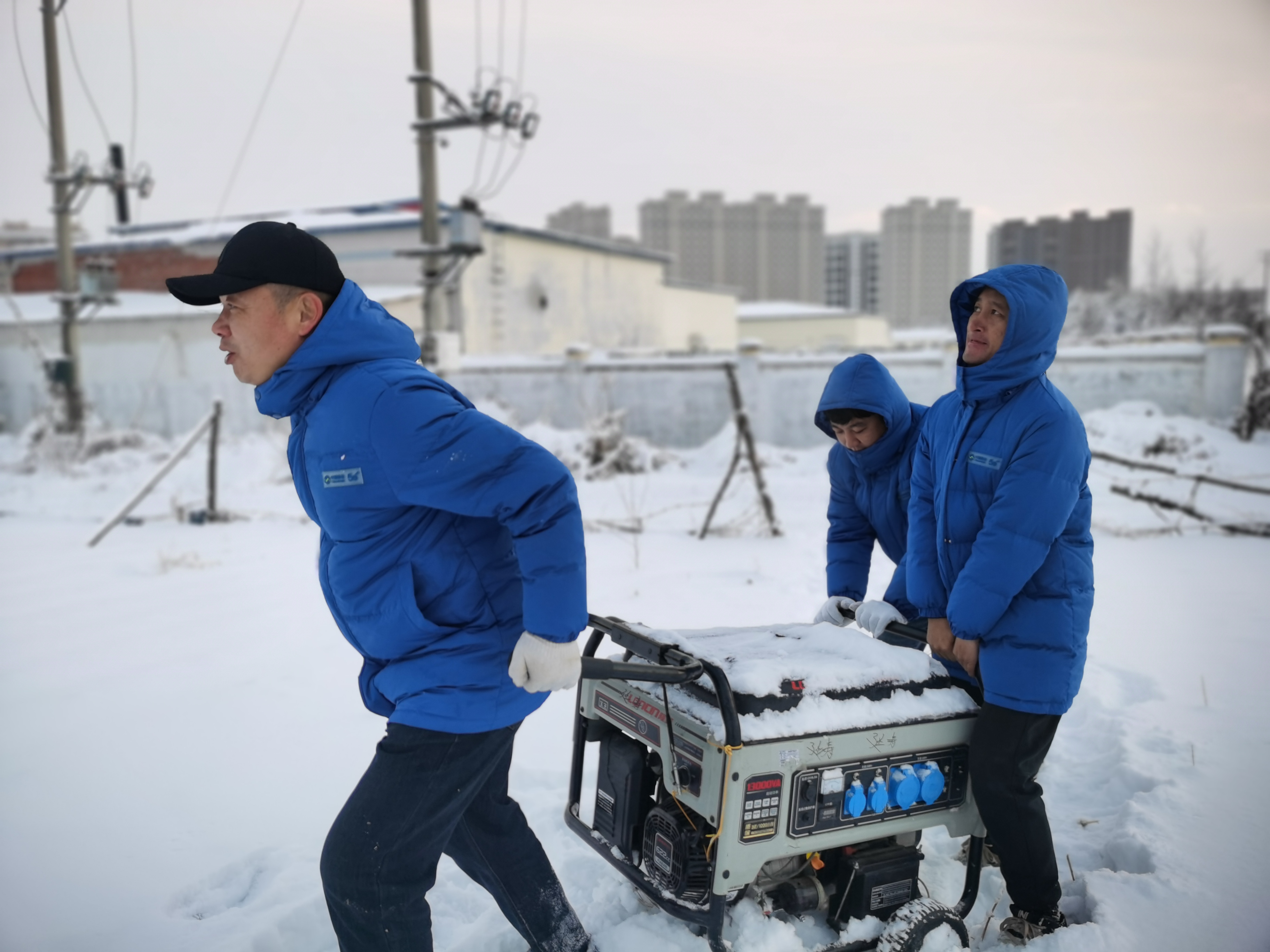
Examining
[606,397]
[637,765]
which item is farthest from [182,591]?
[606,397]

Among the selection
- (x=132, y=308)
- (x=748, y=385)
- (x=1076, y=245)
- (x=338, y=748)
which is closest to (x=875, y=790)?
(x=338, y=748)

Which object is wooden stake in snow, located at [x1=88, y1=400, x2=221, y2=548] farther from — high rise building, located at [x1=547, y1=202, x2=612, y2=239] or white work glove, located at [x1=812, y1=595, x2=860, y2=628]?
high rise building, located at [x1=547, y1=202, x2=612, y2=239]

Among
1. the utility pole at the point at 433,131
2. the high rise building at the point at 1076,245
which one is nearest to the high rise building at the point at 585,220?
the high rise building at the point at 1076,245

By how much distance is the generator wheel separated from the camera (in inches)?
85.4

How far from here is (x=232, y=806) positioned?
10.8ft

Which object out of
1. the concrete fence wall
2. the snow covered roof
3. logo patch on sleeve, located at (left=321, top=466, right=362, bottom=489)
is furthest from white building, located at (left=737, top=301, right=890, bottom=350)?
logo patch on sleeve, located at (left=321, top=466, right=362, bottom=489)

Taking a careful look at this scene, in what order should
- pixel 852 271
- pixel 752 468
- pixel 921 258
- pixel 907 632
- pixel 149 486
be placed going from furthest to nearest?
pixel 852 271
pixel 921 258
pixel 149 486
pixel 752 468
pixel 907 632

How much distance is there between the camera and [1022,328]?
2.29 meters

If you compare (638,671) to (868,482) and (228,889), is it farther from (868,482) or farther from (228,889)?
(228,889)

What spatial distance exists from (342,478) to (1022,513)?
1.64 meters

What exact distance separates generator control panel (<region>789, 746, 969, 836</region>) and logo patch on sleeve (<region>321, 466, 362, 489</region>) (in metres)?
1.20

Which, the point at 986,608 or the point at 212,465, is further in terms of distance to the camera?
the point at 212,465

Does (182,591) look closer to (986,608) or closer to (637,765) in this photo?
(637,765)

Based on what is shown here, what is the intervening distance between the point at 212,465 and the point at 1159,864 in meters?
9.28
